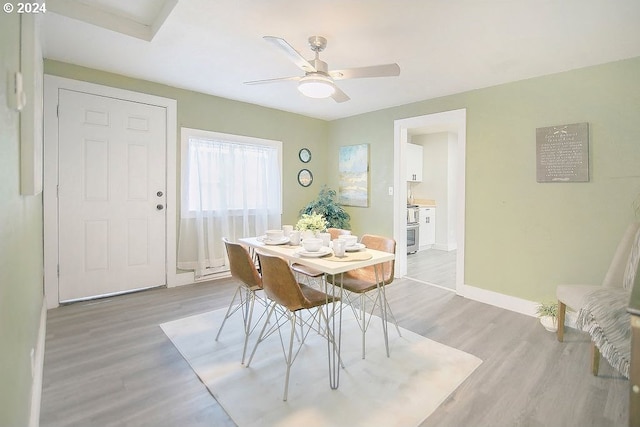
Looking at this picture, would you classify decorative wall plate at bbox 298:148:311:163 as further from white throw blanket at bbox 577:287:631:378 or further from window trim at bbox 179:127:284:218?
white throw blanket at bbox 577:287:631:378

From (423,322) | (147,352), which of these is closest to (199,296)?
(147,352)

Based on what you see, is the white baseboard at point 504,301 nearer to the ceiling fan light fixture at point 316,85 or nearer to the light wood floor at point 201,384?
the light wood floor at point 201,384

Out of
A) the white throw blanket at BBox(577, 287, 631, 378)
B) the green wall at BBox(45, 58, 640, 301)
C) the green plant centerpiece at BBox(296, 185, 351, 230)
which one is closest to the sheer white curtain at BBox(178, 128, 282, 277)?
the green wall at BBox(45, 58, 640, 301)

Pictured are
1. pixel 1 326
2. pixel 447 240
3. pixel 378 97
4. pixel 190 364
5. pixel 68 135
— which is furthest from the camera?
pixel 447 240

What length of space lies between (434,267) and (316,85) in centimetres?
380

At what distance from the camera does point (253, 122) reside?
14.3 feet

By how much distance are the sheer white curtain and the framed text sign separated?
3.23 meters

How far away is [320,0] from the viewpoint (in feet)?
6.36

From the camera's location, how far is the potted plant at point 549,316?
2646 mm

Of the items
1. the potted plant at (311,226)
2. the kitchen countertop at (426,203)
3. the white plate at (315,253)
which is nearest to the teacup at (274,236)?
the potted plant at (311,226)

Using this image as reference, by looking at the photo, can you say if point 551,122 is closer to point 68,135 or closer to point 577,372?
point 577,372

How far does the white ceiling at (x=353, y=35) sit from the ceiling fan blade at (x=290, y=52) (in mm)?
349

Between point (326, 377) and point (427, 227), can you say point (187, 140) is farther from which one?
point (427, 227)

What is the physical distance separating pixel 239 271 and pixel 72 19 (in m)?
2.17
